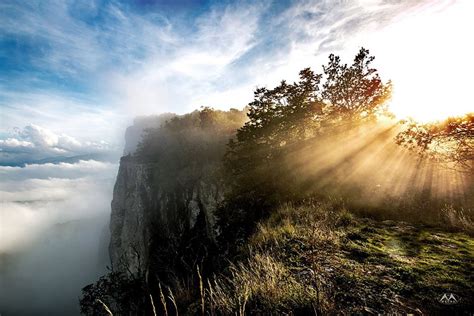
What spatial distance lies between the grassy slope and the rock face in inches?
755

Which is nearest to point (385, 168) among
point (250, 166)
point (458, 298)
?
point (250, 166)

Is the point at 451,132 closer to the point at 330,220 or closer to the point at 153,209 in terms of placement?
the point at 330,220

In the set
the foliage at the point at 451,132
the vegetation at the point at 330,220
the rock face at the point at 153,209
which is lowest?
the rock face at the point at 153,209

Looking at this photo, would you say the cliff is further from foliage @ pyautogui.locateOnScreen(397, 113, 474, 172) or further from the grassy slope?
the grassy slope

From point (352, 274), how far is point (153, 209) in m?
32.0

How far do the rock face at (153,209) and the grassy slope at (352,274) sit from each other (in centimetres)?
1917

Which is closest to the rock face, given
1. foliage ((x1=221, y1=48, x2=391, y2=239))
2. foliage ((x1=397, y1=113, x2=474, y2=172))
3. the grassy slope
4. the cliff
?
the cliff

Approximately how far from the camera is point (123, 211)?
130 feet

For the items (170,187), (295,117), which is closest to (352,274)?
(295,117)

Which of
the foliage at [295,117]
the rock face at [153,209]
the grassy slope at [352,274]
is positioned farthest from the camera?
the rock face at [153,209]

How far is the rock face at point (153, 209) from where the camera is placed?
2672cm

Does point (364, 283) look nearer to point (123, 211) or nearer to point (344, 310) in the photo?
point (344, 310)

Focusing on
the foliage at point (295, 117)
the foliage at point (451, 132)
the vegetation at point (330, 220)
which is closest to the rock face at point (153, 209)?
the vegetation at point (330, 220)

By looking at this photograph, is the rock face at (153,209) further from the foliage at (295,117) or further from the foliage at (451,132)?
the foliage at (451,132)
